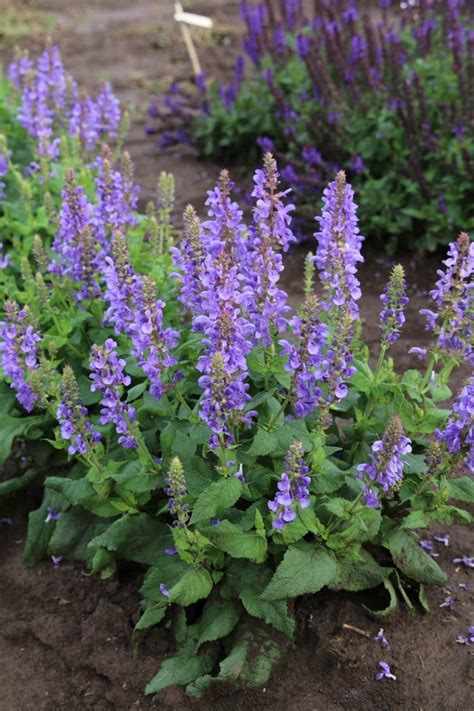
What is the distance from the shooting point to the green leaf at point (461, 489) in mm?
2908

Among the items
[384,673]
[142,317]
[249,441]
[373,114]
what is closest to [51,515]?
[249,441]

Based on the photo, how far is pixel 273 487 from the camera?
9.50 ft

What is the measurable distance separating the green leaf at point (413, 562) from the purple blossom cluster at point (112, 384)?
1.03 m

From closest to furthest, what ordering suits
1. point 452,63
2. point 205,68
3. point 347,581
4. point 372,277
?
point 347,581
point 372,277
point 452,63
point 205,68

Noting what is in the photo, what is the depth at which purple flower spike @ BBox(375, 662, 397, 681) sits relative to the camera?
2.81m

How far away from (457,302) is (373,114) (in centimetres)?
364

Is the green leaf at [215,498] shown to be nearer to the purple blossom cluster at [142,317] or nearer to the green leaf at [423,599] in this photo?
the purple blossom cluster at [142,317]

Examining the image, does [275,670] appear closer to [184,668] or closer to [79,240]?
[184,668]

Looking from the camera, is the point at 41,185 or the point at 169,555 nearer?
the point at 169,555

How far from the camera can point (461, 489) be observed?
9.66 ft

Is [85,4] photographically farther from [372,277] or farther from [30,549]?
[30,549]

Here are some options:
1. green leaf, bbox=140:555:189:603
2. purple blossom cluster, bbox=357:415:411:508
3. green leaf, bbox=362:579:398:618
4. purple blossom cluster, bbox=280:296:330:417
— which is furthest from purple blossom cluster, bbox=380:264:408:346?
green leaf, bbox=140:555:189:603

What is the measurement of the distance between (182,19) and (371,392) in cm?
800

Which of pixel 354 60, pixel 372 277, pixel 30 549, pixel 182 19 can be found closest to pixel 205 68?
pixel 182 19
